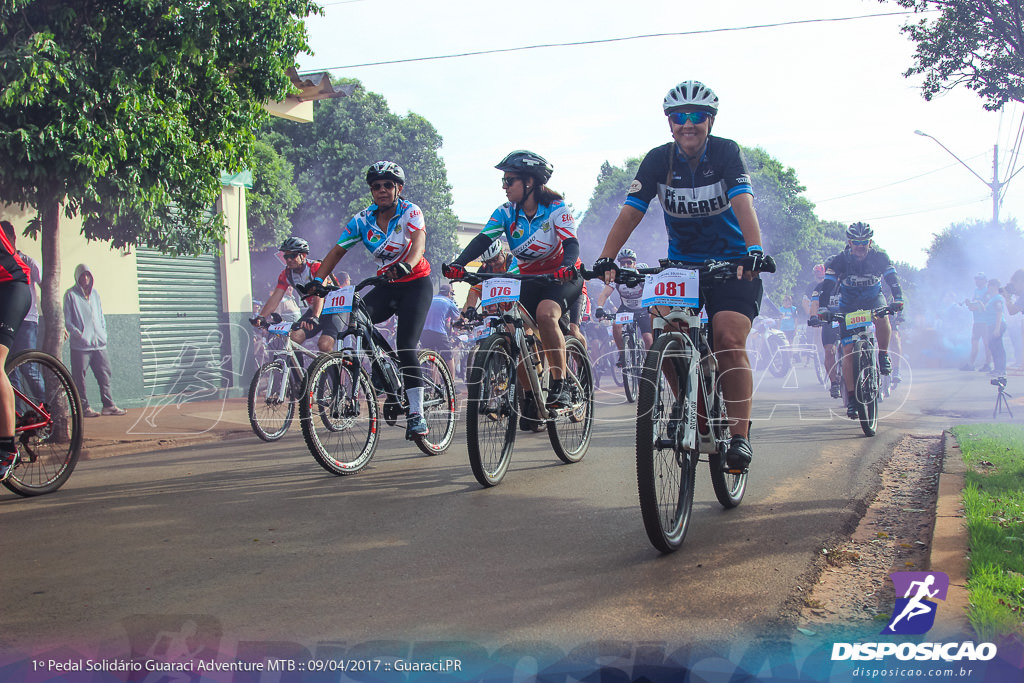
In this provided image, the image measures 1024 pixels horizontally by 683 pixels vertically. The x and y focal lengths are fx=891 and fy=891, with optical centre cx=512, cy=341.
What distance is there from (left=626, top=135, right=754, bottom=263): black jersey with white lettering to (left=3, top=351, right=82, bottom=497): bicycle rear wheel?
379 cm

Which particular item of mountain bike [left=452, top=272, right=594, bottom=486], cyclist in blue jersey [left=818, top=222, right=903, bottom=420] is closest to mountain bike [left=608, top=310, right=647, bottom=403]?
cyclist in blue jersey [left=818, top=222, right=903, bottom=420]

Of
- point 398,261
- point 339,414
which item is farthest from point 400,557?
point 398,261

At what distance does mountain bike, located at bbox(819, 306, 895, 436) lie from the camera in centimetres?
841

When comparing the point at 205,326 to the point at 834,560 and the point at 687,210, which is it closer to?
the point at 687,210

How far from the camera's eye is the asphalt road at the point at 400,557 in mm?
3084

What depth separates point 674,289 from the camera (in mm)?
4289

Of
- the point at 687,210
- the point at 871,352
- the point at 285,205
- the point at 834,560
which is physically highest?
the point at 285,205

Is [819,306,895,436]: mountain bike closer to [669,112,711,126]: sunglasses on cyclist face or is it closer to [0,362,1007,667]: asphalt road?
[0,362,1007,667]: asphalt road

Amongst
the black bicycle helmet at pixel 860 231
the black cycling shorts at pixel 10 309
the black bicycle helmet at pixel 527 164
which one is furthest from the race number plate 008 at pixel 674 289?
the black bicycle helmet at pixel 860 231

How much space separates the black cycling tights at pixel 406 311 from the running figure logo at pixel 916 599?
12.6 ft

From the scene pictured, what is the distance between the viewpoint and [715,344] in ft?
14.9

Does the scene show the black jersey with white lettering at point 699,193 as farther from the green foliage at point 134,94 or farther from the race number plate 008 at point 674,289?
the green foliage at point 134,94

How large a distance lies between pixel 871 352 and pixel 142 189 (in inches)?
282

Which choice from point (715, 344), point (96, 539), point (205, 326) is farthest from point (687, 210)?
point (205, 326)
